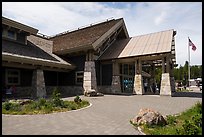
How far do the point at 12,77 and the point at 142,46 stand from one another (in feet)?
47.2

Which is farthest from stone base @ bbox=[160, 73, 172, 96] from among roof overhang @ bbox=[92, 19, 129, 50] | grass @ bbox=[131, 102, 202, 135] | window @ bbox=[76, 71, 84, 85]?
grass @ bbox=[131, 102, 202, 135]

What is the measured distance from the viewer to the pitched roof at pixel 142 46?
21422mm

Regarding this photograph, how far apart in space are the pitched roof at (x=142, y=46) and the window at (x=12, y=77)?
9.50 metres

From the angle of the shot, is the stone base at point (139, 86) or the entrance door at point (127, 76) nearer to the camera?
the stone base at point (139, 86)

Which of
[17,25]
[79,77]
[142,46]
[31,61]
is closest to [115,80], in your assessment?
[79,77]

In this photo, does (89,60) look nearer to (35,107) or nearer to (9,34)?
(9,34)

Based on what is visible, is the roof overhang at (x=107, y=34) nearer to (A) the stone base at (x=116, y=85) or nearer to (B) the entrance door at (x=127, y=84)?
(A) the stone base at (x=116, y=85)

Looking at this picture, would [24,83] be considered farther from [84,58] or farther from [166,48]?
[166,48]

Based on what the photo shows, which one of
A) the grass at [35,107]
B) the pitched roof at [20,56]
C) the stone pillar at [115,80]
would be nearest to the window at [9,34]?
the pitched roof at [20,56]

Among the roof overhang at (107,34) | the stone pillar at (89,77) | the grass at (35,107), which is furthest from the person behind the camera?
the stone pillar at (89,77)

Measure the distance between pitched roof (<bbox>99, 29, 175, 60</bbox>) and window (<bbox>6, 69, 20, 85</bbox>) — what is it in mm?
9499

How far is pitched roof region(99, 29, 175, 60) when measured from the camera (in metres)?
21.4

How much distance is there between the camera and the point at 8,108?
11031 millimetres

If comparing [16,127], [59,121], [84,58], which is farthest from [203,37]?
[84,58]
